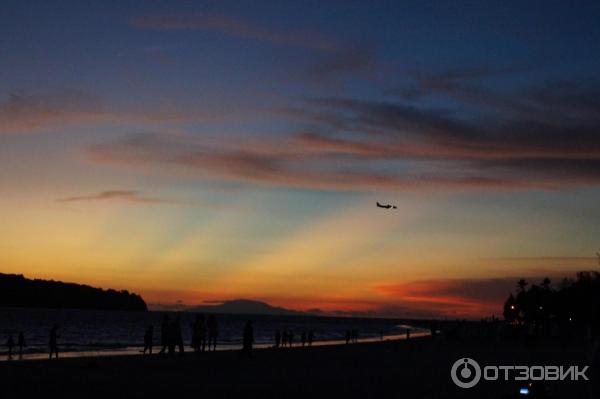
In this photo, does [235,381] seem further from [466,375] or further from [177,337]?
[177,337]

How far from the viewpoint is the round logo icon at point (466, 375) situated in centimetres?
2238

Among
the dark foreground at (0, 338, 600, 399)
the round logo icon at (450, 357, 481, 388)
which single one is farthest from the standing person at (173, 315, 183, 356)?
the round logo icon at (450, 357, 481, 388)

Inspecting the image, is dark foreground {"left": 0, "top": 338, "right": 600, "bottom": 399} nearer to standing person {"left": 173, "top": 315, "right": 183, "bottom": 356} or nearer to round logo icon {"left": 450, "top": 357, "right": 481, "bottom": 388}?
round logo icon {"left": 450, "top": 357, "right": 481, "bottom": 388}

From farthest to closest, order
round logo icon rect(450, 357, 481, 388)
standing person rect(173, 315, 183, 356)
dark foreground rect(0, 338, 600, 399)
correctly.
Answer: standing person rect(173, 315, 183, 356) → round logo icon rect(450, 357, 481, 388) → dark foreground rect(0, 338, 600, 399)

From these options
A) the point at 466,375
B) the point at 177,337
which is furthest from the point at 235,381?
the point at 177,337

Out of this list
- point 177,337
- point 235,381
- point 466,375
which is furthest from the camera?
point 177,337

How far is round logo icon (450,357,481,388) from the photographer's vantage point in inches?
881

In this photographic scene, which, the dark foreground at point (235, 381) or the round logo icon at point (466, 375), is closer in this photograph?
the dark foreground at point (235, 381)

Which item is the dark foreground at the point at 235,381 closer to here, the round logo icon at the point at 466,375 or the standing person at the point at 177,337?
the round logo icon at the point at 466,375

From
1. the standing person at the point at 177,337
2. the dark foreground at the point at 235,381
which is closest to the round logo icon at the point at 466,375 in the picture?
the dark foreground at the point at 235,381

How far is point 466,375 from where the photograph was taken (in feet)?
82.0

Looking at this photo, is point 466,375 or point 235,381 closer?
point 235,381

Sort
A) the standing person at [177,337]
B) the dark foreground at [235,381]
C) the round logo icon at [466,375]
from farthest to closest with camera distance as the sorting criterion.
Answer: the standing person at [177,337] → the round logo icon at [466,375] → the dark foreground at [235,381]

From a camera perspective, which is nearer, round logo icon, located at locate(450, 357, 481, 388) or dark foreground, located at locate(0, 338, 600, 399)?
dark foreground, located at locate(0, 338, 600, 399)
